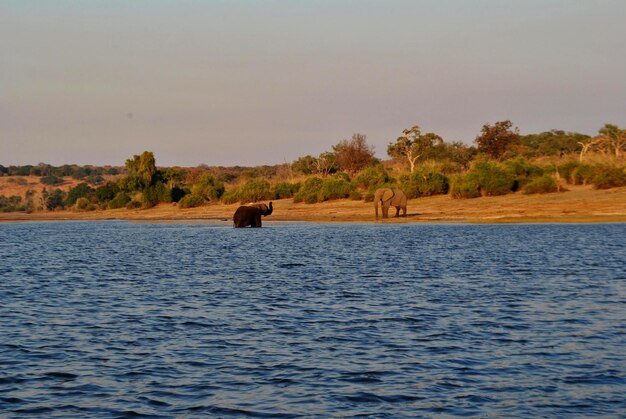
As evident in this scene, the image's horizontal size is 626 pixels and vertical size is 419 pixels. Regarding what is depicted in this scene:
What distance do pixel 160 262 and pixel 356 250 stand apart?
872 centimetres

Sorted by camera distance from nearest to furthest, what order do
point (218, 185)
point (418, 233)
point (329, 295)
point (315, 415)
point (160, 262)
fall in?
point (315, 415) → point (329, 295) → point (160, 262) → point (418, 233) → point (218, 185)

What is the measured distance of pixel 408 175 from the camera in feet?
239

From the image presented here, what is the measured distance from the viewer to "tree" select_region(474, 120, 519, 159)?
93.8m

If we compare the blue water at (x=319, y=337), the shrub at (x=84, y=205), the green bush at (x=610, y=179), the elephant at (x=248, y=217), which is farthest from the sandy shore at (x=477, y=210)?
the blue water at (x=319, y=337)

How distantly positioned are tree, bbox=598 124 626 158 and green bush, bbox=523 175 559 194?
32.4 m

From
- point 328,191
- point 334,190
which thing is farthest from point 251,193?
point 334,190

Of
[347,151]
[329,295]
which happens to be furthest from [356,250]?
[347,151]

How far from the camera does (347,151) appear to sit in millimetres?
103562

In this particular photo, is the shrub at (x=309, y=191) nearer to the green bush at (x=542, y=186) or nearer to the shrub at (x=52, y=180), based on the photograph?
the green bush at (x=542, y=186)

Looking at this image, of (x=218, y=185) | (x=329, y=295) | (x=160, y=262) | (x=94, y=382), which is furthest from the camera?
(x=218, y=185)

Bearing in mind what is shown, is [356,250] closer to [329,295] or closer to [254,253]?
[254,253]

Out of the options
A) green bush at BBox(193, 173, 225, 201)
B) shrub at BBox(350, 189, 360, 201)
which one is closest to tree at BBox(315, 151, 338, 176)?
green bush at BBox(193, 173, 225, 201)

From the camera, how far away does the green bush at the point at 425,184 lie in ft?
228

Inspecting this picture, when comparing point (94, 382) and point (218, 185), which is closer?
point (94, 382)
